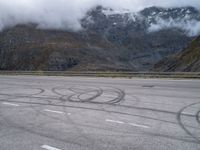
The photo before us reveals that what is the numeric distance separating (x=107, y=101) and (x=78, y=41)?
168 meters

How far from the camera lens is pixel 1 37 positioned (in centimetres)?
17875

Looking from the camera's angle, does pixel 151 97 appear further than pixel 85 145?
Yes

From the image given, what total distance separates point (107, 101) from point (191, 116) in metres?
4.71

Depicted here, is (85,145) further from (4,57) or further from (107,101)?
(4,57)

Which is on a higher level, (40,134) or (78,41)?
(78,41)

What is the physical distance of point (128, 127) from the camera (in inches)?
332

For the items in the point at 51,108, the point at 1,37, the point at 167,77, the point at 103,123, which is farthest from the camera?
the point at 1,37

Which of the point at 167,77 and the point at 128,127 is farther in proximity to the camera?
the point at 167,77

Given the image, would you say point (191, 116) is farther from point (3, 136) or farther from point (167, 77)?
point (167, 77)

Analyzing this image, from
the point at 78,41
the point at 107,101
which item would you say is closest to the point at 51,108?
the point at 107,101

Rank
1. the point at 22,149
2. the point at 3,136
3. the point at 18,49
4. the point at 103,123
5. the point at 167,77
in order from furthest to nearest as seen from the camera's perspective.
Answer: the point at 18,49
the point at 167,77
the point at 103,123
the point at 3,136
the point at 22,149

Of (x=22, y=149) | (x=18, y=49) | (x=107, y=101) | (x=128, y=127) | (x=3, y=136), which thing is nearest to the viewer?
(x=22, y=149)

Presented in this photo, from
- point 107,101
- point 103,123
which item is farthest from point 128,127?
point 107,101

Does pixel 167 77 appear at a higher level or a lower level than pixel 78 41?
lower
